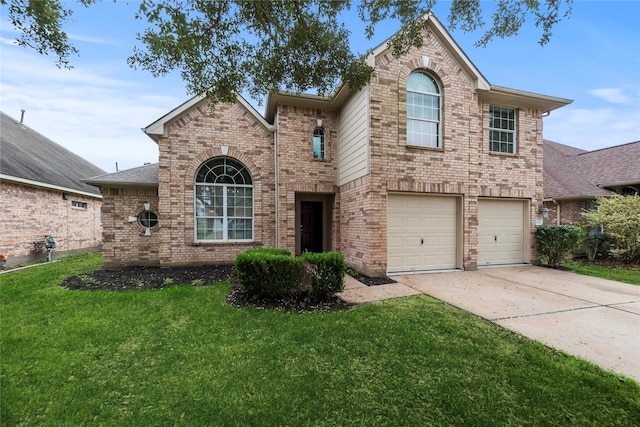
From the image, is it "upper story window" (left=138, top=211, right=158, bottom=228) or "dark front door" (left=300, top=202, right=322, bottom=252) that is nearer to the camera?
"upper story window" (left=138, top=211, right=158, bottom=228)

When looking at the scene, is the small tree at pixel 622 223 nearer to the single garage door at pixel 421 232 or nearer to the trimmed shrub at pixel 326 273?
the single garage door at pixel 421 232

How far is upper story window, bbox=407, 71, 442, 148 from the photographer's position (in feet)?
25.6

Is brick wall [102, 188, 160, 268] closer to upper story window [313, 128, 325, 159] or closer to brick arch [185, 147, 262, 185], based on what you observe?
brick arch [185, 147, 262, 185]

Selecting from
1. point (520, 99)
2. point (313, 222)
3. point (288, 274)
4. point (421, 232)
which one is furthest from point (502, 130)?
point (288, 274)

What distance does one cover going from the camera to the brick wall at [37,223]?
973 centimetres

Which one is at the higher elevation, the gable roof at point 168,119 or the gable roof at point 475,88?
the gable roof at point 475,88

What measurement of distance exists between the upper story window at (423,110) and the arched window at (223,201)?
5.71 meters

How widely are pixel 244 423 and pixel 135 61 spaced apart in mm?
5718

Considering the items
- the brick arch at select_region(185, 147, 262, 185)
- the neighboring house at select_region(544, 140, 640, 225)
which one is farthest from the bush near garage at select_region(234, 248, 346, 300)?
the neighboring house at select_region(544, 140, 640, 225)

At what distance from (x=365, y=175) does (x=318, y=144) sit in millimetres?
2768

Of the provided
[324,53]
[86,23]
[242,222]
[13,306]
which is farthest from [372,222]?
[13,306]

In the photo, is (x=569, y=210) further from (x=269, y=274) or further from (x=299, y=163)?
(x=269, y=274)

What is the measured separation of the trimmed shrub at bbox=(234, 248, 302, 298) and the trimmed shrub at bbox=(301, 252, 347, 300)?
A: 288 millimetres

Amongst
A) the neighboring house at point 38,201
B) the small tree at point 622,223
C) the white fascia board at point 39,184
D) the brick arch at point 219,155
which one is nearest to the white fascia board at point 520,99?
the small tree at point 622,223
